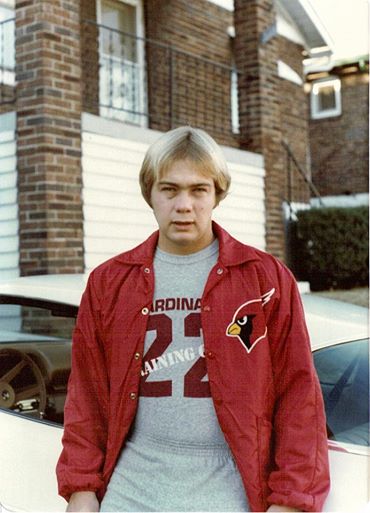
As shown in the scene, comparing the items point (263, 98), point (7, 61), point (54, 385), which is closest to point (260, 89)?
point (263, 98)

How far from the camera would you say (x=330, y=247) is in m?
9.01

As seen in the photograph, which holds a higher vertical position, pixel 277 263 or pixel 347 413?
pixel 277 263

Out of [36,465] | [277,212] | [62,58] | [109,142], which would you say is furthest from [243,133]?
[36,465]

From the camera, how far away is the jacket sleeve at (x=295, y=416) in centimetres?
151

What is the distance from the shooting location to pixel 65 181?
563cm

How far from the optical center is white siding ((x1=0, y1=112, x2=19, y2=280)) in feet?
18.7

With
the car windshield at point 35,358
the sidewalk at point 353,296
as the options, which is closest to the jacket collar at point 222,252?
the car windshield at point 35,358

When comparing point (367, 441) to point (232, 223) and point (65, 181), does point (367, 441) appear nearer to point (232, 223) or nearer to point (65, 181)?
point (65, 181)

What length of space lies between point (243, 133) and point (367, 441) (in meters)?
6.47

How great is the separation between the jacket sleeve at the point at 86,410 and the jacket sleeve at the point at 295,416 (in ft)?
1.38

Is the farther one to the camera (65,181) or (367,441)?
(65,181)

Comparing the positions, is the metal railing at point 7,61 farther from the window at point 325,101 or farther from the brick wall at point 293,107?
the window at point 325,101

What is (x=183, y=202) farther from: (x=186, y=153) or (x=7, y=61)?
(x=7, y=61)

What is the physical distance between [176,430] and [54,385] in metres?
1.13
